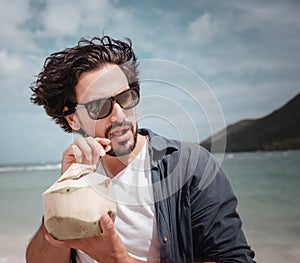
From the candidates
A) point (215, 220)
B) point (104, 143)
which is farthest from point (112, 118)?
point (215, 220)

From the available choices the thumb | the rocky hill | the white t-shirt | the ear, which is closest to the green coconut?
the thumb

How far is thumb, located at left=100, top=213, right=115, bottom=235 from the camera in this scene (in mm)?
1477

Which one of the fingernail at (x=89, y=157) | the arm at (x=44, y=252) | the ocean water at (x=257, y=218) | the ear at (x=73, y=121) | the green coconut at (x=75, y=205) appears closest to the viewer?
the green coconut at (x=75, y=205)

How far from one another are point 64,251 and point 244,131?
39046 mm

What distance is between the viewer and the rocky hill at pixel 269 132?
38406mm

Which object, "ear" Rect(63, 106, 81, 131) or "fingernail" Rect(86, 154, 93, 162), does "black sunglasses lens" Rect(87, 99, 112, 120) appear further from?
"fingernail" Rect(86, 154, 93, 162)

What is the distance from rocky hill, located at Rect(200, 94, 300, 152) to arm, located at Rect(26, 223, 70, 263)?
1451 inches

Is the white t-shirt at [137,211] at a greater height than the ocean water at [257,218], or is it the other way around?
the white t-shirt at [137,211]

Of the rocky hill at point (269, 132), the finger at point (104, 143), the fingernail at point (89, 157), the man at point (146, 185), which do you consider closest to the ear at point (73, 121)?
the man at point (146, 185)

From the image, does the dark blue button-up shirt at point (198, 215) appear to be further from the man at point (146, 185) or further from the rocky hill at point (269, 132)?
→ the rocky hill at point (269, 132)

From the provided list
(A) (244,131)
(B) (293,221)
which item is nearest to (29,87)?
(B) (293,221)

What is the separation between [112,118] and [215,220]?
20.4 inches

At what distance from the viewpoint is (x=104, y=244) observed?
1581mm

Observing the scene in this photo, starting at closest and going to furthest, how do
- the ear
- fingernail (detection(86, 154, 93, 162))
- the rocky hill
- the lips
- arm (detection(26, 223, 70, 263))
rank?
fingernail (detection(86, 154, 93, 162)) < the lips < arm (detection(26, 223, 70, 263)) < the ear < the rocky hill
